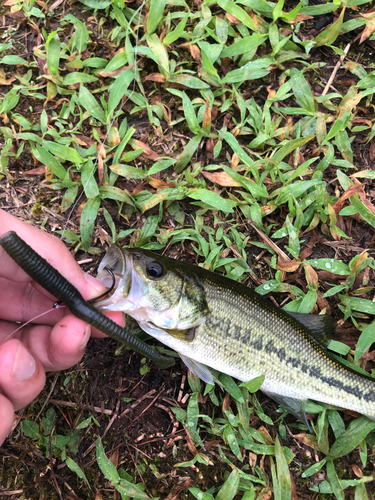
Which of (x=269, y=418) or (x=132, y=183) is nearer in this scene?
(x=269, y=418)

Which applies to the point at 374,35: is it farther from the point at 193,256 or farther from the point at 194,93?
the point at 193,256

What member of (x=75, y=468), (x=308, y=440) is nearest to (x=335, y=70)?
(x=308, y=440)

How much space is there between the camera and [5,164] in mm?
4094

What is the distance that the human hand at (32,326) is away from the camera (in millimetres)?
2531

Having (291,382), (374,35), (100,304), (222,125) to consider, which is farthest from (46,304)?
(374,35)

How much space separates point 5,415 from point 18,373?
0.96ft

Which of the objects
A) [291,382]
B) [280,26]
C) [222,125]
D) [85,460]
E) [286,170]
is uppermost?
[280,26]

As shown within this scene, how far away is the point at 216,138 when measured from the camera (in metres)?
4.22

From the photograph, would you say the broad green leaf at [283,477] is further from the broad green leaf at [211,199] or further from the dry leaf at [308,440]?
the broad green leaf at [211,199]

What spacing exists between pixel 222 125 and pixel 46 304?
9.46ft

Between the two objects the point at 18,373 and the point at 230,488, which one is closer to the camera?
the point at 18,373

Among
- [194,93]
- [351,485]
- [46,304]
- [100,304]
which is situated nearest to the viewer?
[100,304]

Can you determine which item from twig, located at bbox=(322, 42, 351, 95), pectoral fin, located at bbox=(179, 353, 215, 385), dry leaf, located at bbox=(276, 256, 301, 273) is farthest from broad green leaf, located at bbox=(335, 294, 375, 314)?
twig, located at bbox=(322, 42, 351, 95)

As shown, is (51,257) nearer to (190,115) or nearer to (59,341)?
(59,341)
